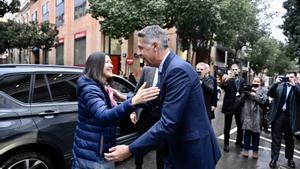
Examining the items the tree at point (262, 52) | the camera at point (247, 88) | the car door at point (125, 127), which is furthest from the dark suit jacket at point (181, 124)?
the tree at point (262, 52)

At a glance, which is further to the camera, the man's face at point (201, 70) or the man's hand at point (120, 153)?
the man's face at point (201, 70)

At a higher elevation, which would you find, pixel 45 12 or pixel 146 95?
pixel 45 12

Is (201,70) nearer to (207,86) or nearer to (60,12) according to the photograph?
(207,86)

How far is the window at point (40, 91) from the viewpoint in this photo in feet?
13.9

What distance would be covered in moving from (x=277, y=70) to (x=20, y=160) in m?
62.5

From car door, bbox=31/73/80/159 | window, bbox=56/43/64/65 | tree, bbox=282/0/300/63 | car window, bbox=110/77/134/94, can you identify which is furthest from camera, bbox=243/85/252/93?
window, bbox=56/43/64/65

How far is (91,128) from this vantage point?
2.85 meters

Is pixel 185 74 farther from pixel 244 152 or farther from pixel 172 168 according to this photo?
pixel 244 152

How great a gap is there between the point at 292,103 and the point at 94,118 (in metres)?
4.41

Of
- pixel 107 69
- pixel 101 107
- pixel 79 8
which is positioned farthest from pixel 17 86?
pixel 79 8

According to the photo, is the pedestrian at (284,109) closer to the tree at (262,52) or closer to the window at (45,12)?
the tree at (262,52)

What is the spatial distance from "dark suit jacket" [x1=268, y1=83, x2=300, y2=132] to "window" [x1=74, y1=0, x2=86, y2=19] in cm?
2686

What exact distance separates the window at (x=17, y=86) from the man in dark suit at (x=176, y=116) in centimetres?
216

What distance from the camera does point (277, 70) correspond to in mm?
61875
